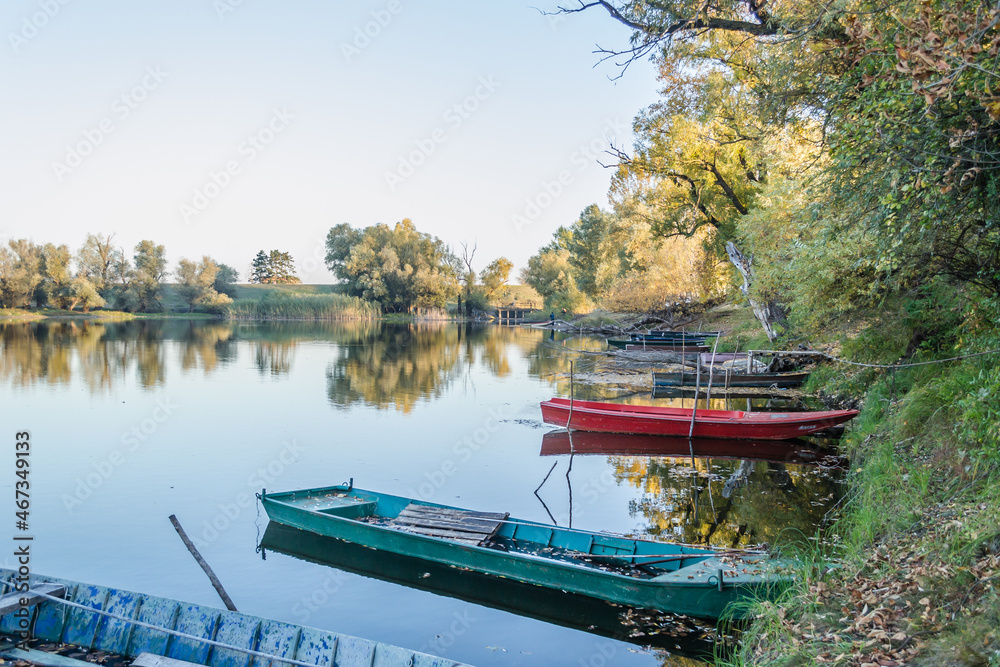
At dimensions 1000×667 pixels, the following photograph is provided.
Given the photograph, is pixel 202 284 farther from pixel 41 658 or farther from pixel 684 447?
pixel 41 658

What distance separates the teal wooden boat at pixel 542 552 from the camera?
26.6 ft

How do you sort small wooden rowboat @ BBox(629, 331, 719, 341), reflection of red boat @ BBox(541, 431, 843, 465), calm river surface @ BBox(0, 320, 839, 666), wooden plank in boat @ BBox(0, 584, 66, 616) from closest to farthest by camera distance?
wooden plank in boat @ BBox(0, 584, 66, 616)
calm river surface @ BBox(0, 320, 839, 666)
reflection of red boat @ BBox(541, 431, 843, 465)
small wooden rowboat @ BBox(629, 331, 719, 341)

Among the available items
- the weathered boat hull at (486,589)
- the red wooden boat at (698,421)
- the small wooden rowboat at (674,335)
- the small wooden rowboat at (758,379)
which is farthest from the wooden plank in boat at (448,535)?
the small wooden rowboat at (674,335)

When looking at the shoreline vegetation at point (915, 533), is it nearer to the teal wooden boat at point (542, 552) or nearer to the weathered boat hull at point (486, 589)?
the teal wooden boat at point (542, 552)

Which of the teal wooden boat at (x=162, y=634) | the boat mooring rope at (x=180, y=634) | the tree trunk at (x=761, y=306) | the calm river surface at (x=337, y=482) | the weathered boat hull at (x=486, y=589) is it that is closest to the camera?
the boat mooring rope at (x=180, y=634)

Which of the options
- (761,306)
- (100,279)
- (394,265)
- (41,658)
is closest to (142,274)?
(100,279)

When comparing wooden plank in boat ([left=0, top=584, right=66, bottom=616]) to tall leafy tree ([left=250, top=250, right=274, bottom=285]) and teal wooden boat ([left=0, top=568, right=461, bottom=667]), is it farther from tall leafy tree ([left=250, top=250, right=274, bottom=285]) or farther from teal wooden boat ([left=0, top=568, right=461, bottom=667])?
tall leafy tree ([left=250, top=250, right=274, bottom=285])

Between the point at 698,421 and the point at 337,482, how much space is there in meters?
9.39

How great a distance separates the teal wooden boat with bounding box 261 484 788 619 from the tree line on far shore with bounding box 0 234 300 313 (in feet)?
265

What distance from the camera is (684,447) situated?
17.9 meters

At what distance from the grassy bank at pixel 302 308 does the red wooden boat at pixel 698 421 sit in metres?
70.4

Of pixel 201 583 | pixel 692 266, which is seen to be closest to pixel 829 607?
pixel 201 583

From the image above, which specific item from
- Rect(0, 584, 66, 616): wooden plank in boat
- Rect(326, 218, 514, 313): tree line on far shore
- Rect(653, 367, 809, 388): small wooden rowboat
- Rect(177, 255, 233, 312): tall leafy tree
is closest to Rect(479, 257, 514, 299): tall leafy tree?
Rect(326, 218, 514, 313): tree line on far shore

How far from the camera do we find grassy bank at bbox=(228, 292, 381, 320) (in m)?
86.0
